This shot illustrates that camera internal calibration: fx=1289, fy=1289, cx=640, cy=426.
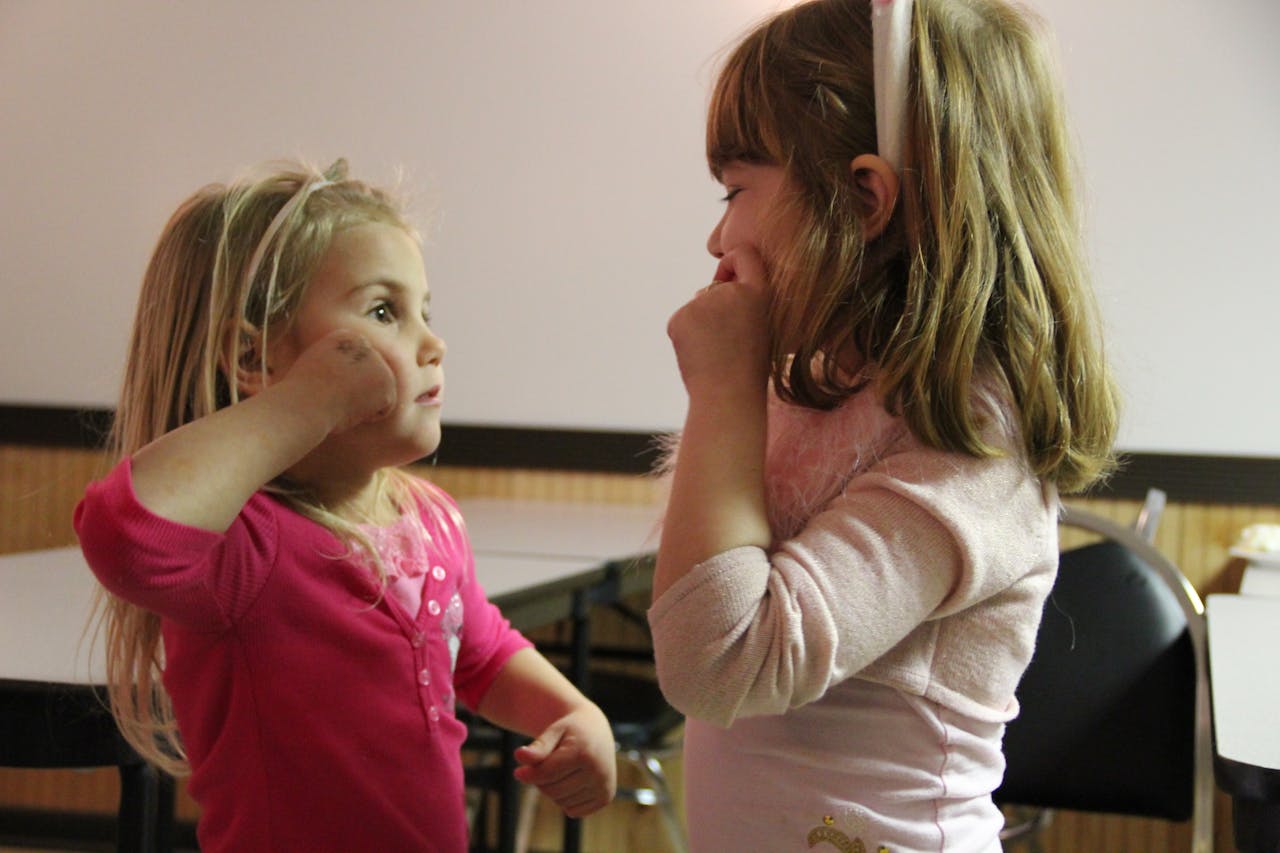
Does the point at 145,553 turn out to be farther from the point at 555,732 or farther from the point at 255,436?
the point at 555,732

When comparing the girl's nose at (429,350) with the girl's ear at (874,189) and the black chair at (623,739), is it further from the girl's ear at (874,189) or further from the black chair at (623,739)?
the black chair at (623,739)

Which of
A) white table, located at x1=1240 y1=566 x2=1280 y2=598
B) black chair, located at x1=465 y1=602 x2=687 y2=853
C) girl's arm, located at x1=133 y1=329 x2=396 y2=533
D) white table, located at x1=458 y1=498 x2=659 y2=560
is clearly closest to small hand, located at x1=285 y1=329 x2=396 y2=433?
girl's arm, located at x1=133 y1=329 x2=396 y2=533

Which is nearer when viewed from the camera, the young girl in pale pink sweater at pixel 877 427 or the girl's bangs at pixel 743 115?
the young girl in pale pink sweater at pixel 877 427

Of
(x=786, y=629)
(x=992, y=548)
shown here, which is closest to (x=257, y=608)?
(x=786, y=629)

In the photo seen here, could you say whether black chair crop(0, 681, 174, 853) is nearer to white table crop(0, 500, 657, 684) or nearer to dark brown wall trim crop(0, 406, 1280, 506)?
white table crop(0, 500, 657, 684)

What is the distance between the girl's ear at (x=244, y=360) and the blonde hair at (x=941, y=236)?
374 millimetres

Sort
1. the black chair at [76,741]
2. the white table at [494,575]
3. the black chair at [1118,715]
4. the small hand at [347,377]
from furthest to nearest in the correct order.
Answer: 1. the black chair at [1118,715]
2. the white table at [494,575]
3. the black chair at [76,741]
4. the small hand at [347,377]

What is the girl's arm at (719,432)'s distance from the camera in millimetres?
760

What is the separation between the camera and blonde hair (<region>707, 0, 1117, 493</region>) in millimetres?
792

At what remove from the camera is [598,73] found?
10.3 ft

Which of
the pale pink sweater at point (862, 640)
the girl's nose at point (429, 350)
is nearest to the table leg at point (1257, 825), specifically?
the pale pink sweater at point (862, 640)

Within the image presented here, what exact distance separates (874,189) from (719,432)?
0.19 m

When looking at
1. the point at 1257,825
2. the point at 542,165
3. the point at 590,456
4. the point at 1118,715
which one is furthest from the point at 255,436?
the point at 542,165

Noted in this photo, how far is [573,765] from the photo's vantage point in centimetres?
97
